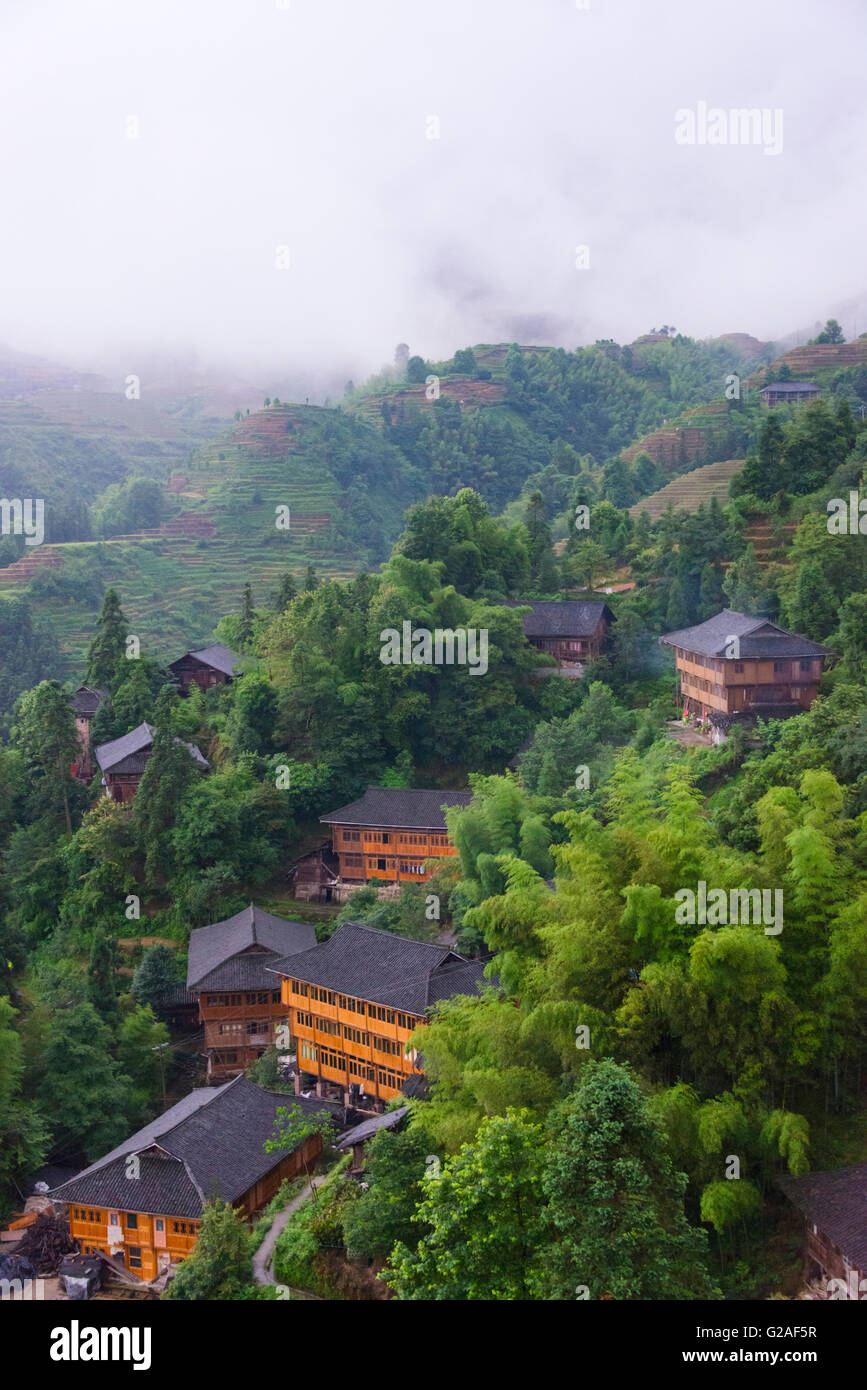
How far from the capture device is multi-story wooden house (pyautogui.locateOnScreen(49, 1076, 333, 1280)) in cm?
1427

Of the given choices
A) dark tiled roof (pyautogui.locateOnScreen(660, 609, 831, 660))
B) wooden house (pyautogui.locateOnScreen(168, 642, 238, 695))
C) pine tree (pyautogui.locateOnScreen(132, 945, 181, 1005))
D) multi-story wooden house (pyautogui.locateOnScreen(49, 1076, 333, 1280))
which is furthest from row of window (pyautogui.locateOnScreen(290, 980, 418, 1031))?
wooden house (pyautogui.locateOnScreen(168, 642, 238, 695))

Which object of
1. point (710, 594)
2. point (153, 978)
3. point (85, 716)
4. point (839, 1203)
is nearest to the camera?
point (839, 1203)

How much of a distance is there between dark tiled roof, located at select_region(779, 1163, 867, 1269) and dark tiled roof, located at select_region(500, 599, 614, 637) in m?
17.0

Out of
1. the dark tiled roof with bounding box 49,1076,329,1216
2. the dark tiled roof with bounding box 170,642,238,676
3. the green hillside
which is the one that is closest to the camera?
the dark tiled roof with bounding box 49,1076,329,1216

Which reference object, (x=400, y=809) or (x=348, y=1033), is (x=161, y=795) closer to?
(x=400, y=809)

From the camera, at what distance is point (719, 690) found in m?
21.3

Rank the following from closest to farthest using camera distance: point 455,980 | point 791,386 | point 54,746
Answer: point 455,980 < point 54,746 < point 791,386

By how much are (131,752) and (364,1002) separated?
1019 centimetres

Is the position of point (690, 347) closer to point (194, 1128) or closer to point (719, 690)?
point (719, 690)

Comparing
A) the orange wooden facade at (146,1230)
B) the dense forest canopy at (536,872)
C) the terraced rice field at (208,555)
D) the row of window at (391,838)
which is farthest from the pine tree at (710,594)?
the terraced rice field at (208,555)

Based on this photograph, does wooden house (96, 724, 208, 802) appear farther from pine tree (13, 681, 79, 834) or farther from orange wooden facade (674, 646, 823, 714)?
orange wooden facade (674, 646, 823, 714)

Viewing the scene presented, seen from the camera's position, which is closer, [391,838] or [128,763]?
[391,838]

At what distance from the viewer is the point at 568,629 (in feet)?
88.3

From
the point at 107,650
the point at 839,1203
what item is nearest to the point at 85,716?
the point at 107,650
